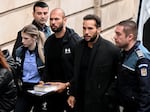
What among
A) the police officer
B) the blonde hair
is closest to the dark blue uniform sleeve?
the police officer

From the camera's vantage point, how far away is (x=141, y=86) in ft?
21.5

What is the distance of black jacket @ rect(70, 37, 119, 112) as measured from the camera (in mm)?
7203

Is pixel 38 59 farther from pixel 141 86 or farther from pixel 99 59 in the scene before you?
pixel 141 86

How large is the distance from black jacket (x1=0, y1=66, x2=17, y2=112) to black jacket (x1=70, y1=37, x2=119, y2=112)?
130cm

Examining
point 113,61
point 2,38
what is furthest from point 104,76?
point 2,38

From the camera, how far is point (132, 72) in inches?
262

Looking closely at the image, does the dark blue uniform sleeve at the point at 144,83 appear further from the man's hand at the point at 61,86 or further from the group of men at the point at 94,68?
the man's hand at the point at 61,86

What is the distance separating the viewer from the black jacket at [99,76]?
23.6 feet

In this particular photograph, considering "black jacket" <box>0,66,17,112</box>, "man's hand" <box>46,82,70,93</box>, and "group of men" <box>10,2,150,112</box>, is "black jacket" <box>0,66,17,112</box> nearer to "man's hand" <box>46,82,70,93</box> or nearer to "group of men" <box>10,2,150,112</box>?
"group of men" <box>10,2,150,112</box>

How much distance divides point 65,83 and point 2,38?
8.99 feet

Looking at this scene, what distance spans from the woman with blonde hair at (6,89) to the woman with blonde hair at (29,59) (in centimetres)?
155

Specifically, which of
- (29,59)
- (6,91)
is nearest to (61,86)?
(29,59)

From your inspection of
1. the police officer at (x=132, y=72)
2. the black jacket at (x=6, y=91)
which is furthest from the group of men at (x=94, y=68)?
the black jacket at (x=6, y=91)

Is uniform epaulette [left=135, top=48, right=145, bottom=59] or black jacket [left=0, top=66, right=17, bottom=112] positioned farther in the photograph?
uniform epaulette [left=135, top=48, right=145, bottom=59]
